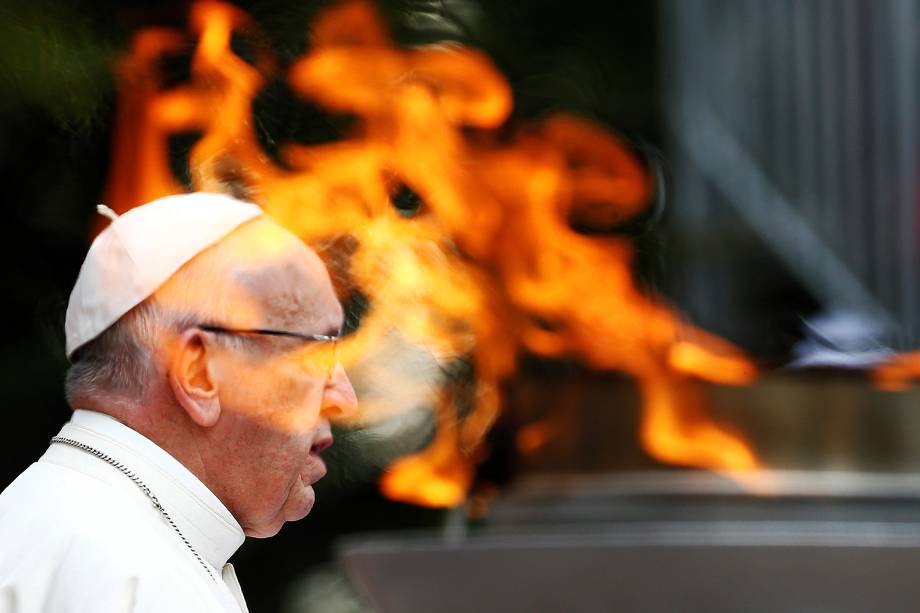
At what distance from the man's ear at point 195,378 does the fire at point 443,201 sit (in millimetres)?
639

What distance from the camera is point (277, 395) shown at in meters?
1.70

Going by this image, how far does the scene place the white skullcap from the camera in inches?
65.2

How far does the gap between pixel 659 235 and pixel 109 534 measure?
342 cm

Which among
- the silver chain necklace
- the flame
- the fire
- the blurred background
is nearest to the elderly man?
the silver chain necklace

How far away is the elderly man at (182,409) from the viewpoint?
1.48 metres

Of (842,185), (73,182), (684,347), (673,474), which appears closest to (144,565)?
(673,474)

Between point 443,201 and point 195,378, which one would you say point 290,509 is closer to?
point 195,378

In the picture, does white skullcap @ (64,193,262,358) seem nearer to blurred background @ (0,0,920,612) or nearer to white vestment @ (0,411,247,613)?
white vestment @ (0,411,247,613)

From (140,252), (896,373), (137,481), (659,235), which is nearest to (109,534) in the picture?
(137,481)

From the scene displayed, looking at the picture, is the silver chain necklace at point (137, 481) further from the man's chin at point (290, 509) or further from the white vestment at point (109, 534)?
the man's chin at point (290, 509)

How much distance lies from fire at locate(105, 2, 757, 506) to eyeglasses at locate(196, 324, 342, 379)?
1.90ft

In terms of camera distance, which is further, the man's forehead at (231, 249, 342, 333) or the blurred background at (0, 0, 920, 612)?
the blurred background at (0, 0, 920, 612)

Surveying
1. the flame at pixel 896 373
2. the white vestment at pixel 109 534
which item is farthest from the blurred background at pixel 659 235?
the white vestment at pixel 109 534

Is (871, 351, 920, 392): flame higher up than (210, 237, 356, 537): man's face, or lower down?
lower down
